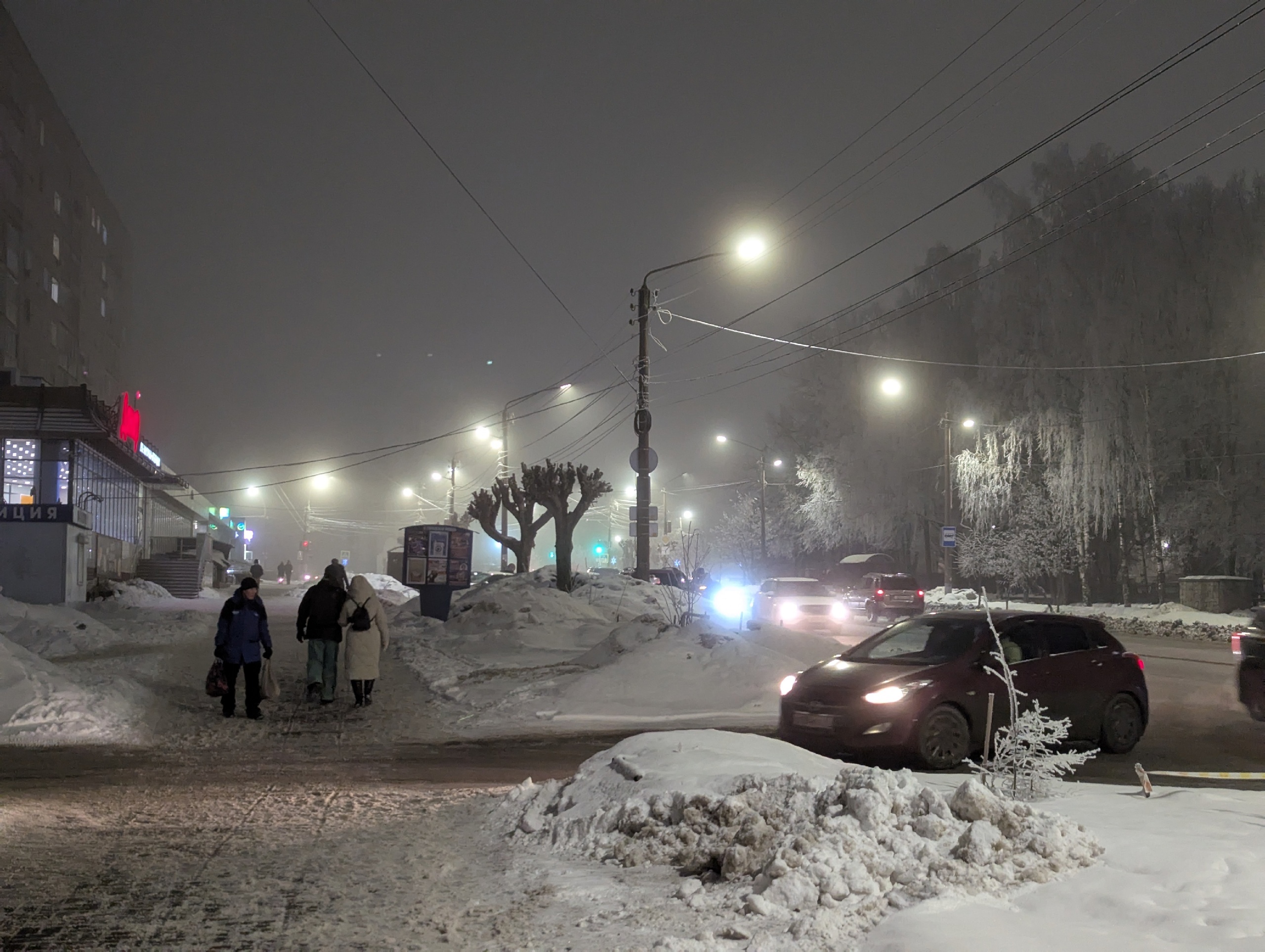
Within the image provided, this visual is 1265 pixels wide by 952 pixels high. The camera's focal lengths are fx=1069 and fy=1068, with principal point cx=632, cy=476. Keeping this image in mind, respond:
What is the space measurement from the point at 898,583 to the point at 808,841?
30671 mm

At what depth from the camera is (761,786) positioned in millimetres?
6105

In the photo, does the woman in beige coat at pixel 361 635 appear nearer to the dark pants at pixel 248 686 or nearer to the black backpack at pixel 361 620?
the black backpack at pixel 361 620

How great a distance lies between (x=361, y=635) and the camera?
44.2 ft

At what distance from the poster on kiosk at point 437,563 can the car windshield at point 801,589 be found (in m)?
9.39

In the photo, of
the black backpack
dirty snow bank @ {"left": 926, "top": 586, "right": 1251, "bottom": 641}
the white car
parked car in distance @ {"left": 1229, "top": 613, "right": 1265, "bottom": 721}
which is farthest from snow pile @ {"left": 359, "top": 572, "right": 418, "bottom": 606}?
parked car in distance @ {"left": 1229, "top": 613, "right": 1265, "bottom": 721}

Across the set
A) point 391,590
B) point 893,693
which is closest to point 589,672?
point 893,693

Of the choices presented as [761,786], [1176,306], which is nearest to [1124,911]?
[761,786]

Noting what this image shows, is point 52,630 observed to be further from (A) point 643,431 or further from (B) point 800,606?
(B) point 800,606

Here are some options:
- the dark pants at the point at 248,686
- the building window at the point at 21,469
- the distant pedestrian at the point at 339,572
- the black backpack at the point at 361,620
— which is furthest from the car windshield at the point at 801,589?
the building window at the point at 21,469

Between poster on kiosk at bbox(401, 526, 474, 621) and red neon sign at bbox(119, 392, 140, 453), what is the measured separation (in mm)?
19371

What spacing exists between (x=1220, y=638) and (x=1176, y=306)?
11378 millimetres

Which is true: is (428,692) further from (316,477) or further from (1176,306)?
(316,477)

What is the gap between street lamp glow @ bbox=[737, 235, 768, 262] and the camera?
21.4 metres

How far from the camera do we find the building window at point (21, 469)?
38.0 m
